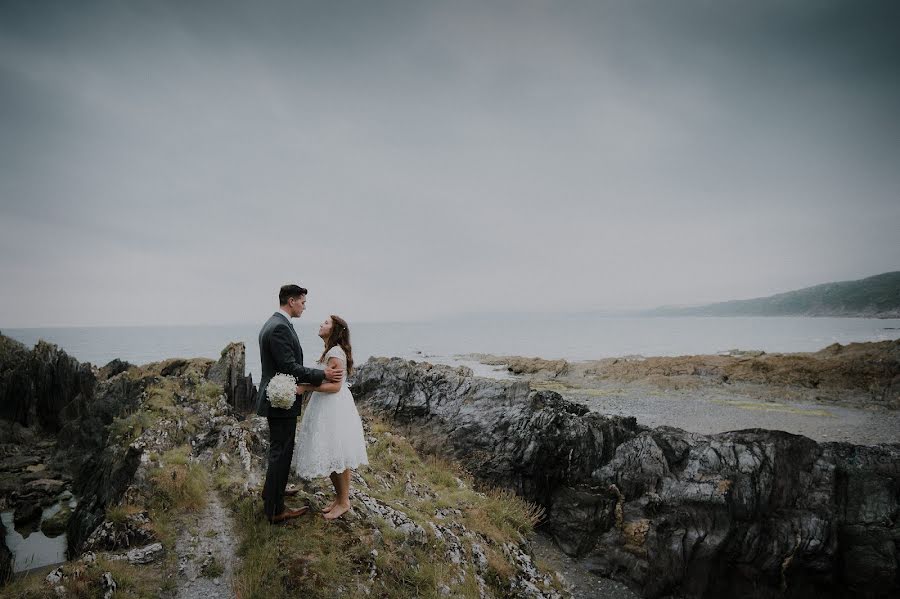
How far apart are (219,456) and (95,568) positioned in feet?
16.5

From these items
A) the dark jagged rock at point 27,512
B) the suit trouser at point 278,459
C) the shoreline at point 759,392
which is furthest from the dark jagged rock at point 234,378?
the shoreline at point 759,392

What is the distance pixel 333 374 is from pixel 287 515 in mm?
2730

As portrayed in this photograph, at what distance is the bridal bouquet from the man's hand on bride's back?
1.62ft

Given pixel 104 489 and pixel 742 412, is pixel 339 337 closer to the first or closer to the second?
pixel 104 489

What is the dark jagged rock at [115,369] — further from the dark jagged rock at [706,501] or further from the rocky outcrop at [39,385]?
the dark jagged rock at [706,501]

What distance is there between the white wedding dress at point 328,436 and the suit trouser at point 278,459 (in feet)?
0.68

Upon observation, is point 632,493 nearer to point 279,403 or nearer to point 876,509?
point 876,509

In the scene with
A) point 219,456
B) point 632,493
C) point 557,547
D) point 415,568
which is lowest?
point 557,547

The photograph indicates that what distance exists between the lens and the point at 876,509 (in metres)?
12.9

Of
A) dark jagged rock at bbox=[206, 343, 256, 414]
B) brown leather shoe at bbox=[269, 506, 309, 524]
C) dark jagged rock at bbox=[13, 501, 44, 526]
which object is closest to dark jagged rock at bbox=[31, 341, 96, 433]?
dark jagged rock at bbox=[13, 501, 44, 526]

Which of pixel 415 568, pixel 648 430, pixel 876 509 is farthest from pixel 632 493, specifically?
pixel 415 568

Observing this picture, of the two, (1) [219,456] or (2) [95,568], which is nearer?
(2) [95,568]

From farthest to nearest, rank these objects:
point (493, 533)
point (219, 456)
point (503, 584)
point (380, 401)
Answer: point (380, 401) → point (219, 456) → point (493, 533) → point (503, 584)

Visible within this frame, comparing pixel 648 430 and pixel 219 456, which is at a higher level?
pixel 219 456
